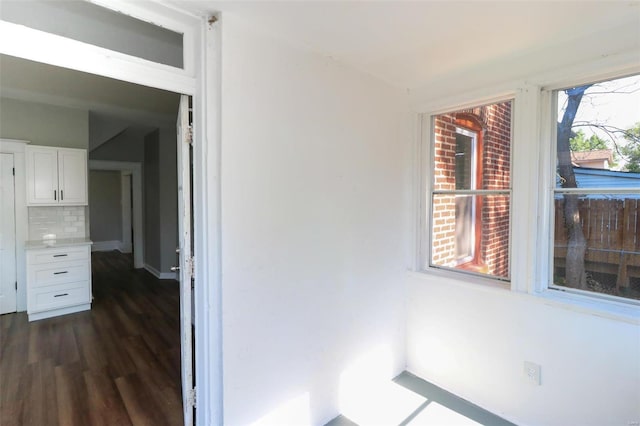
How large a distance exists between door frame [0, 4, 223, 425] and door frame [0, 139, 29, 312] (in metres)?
3.76

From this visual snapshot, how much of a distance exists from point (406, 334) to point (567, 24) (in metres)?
2.44

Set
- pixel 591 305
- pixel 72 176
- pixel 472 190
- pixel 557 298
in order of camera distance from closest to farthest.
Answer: pixel 591 305
pixel 557 298
pixel 472 190
pixel 72 176

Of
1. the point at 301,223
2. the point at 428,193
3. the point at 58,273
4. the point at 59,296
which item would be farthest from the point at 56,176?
the point at 428,193

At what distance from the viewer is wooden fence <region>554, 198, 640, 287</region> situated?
1767 mm

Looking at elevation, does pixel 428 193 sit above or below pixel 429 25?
below

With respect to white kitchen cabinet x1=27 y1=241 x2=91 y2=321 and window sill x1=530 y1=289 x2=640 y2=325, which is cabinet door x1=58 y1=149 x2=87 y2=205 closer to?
white kitchen cabinet x1=27 y1=241 x2=91 y2=321

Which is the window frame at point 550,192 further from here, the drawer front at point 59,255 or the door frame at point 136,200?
the door frame at point 136,200

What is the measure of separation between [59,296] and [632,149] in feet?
18.8

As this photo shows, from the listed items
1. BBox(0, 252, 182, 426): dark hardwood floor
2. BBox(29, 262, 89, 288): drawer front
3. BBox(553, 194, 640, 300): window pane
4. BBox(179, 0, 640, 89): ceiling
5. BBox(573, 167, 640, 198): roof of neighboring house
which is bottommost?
BBox(0, 252, 182, 426): dark hardwood floor

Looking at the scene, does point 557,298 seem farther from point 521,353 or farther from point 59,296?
point 59,296

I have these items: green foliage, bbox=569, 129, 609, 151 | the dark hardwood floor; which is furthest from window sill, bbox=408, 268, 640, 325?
the dark hardwood floor

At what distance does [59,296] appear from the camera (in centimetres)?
397

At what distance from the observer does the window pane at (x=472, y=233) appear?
231 cm

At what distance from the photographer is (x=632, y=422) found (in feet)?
5.55
